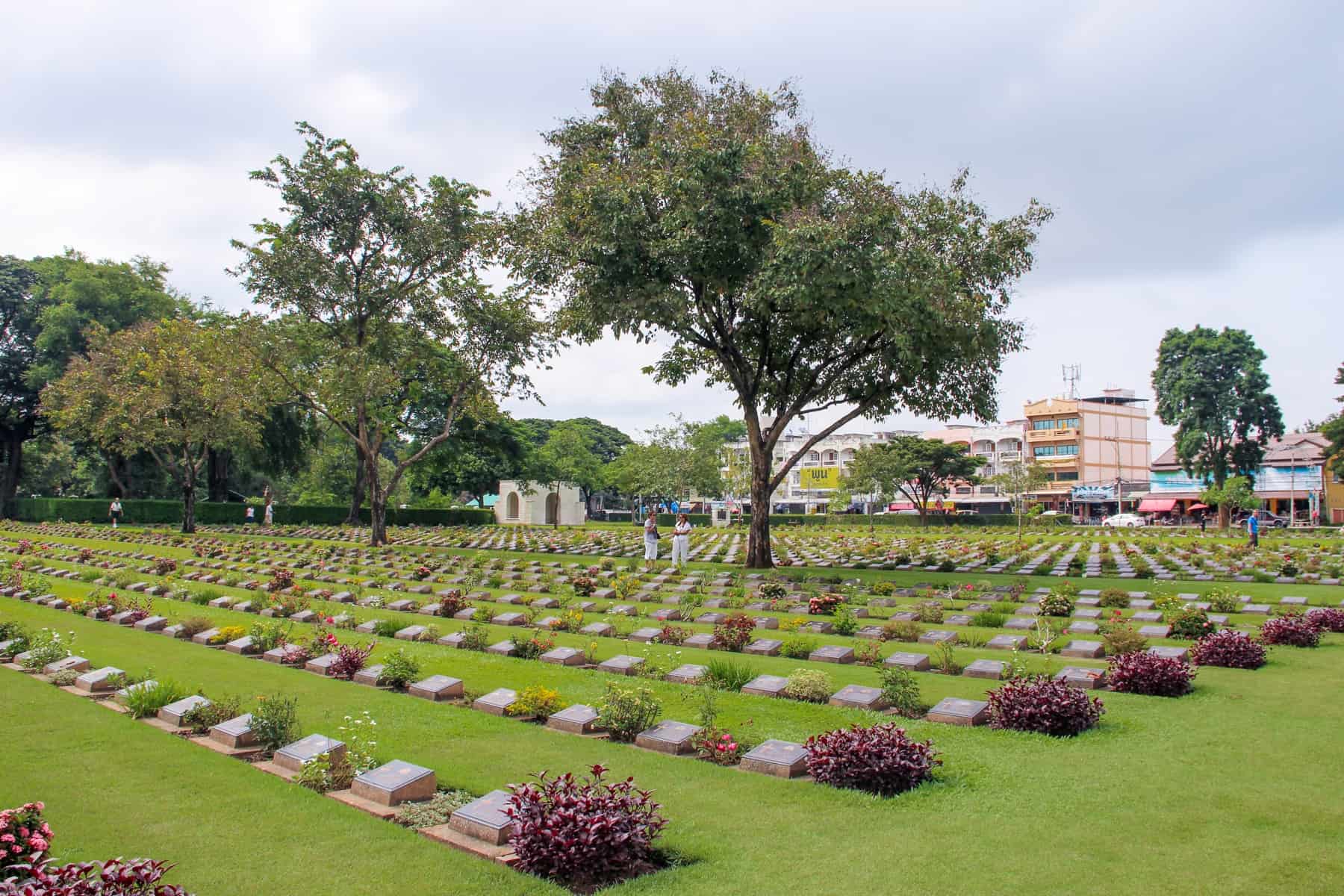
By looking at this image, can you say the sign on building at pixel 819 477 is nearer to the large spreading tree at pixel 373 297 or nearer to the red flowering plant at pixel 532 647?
the large spreading tree at pixel 373 297

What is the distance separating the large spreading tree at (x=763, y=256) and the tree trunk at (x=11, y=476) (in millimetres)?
40754

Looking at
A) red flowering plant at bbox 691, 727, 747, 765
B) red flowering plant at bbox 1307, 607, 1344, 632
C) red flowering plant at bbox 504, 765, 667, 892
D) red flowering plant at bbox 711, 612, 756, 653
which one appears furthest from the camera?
red flowering plant at bbox 1307, 607, 1344, 632

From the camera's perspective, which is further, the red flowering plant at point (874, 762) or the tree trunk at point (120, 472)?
the tree trunk at point (120, 472)

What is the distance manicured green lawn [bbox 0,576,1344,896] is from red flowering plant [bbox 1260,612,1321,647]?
9.58 feet

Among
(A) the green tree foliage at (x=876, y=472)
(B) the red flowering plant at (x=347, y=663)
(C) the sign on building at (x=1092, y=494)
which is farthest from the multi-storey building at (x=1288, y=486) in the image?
(B) the red flowering plant at (x=347, y=663)

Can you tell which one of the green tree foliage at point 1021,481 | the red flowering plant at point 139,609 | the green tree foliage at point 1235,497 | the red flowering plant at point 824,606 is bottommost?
the red flowering plant at point 139,609

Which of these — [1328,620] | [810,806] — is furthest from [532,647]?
[1328,620]

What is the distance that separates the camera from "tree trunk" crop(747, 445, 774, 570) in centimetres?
2267

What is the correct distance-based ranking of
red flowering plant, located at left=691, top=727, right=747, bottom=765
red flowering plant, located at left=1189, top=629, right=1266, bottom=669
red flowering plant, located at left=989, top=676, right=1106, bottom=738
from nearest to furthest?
red flowering plant, located at left=691, top=727, right=747, bottom=765 → red flowering plant, located at left=989, top=676, right=1106, bottom=738 → red flowering plant, located at left=1189, top=629, right=1266, bottom=669

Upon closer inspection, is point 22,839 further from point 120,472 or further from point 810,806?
point 120,472

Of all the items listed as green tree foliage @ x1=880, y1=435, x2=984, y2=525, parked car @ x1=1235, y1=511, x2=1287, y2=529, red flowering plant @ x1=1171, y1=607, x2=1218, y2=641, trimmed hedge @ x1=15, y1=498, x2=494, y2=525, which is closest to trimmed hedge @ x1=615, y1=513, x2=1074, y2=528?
green tree foliage @ x1=880, y1=435, x2=984, y2=525

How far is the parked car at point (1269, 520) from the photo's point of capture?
53156 mm

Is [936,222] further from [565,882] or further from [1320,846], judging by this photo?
[565,882]

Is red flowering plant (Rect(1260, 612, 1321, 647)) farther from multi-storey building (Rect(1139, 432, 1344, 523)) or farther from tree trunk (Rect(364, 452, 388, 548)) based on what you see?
multi-storey building (Rect(1139, 432, 1344, 523))
